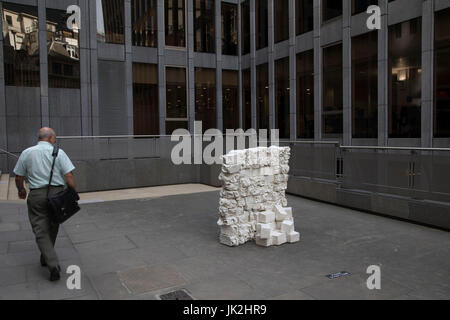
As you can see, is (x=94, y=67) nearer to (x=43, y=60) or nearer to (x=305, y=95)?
(x=43, y=60)

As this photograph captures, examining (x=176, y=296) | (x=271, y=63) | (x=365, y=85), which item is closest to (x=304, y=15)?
(x=271, y=63)

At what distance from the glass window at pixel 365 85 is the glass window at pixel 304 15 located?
300cm

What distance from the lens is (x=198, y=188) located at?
14891mm

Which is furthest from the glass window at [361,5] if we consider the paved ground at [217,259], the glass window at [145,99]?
the glass window at [145,99]

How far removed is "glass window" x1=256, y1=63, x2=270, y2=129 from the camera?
860 inches

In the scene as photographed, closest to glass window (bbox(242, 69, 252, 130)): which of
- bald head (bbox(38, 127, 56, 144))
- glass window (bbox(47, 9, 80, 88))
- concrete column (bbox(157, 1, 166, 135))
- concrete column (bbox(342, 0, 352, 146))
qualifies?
concrete column (bbox(157, 1, 166, 135))

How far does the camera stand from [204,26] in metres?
22.6

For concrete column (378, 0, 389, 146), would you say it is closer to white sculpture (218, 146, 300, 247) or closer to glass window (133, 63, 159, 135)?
white sculpture (218, 146, 300, 247)

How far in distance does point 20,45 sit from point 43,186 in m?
15.2

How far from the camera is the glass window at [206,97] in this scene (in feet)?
73.9

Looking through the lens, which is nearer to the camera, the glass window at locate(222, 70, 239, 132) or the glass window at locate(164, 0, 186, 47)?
the glass window at locate(164, 0, 186, 47)

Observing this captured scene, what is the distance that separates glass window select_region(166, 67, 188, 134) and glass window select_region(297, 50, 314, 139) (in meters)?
6.65
